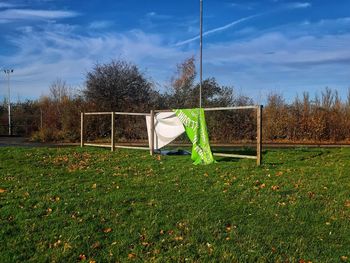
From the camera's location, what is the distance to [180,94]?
30000 mm

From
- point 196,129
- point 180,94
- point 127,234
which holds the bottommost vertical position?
point 127,234

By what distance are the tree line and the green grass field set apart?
14.4 m

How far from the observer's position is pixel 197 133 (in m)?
12.4

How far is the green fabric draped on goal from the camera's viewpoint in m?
11.9

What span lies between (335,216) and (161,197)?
2.91 meters

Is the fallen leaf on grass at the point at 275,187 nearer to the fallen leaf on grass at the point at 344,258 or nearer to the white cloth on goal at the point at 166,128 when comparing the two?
the fallen leaf on grass at the point at 344,258

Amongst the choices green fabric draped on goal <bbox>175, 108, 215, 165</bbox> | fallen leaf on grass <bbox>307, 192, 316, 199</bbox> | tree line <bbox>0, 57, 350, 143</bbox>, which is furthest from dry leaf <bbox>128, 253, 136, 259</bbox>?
tree line <bbox>0, 57, 350, 143</bbox>

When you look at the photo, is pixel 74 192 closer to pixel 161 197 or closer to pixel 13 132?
pixel 161 197

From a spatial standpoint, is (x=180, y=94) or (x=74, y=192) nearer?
(x=74, y=192)

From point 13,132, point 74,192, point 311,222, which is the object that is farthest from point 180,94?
point 311,222

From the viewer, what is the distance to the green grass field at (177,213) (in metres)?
4.90

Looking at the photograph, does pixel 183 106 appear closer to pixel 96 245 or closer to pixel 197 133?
pixel 197 133

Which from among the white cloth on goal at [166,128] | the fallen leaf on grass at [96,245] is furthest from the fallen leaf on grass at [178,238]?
the white cloth on goal at [166,128]

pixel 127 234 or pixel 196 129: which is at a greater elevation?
pixel 196 129
